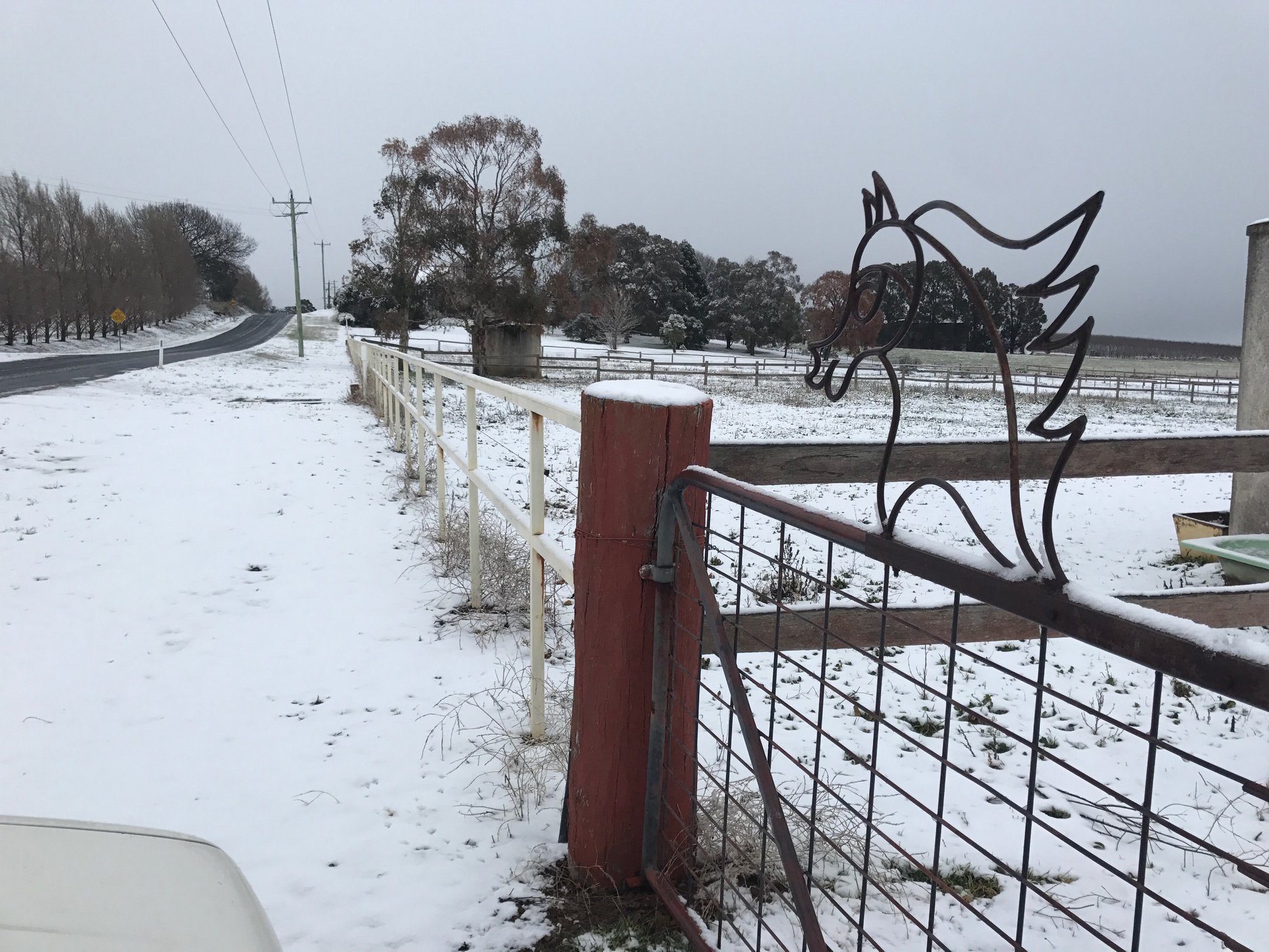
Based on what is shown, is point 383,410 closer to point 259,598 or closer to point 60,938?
point 259,598

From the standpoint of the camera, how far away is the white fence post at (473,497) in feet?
14.6

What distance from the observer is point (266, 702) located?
3.69 metres

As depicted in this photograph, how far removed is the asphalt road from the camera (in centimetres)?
1678

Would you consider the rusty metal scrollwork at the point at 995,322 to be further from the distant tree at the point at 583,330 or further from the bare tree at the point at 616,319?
the distant tree at the point at 583,330

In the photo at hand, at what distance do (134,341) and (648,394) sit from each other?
174 ft

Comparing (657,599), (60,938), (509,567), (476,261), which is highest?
(476,261)

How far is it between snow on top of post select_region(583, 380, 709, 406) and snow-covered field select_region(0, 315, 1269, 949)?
4.83 feet

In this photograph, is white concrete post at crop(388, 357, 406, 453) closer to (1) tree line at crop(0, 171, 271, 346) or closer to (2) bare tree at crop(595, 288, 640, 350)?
(1) tree line at crop(0, 171, 271, 346)

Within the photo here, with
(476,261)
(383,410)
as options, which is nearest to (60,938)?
(383,410)

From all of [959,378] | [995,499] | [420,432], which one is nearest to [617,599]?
[420,432]

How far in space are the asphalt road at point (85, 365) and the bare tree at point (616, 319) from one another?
79.7 ft

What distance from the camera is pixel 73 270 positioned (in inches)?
1732

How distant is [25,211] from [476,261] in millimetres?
28609

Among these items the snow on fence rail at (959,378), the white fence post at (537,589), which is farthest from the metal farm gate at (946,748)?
the snow on fence rail at (959,378)
